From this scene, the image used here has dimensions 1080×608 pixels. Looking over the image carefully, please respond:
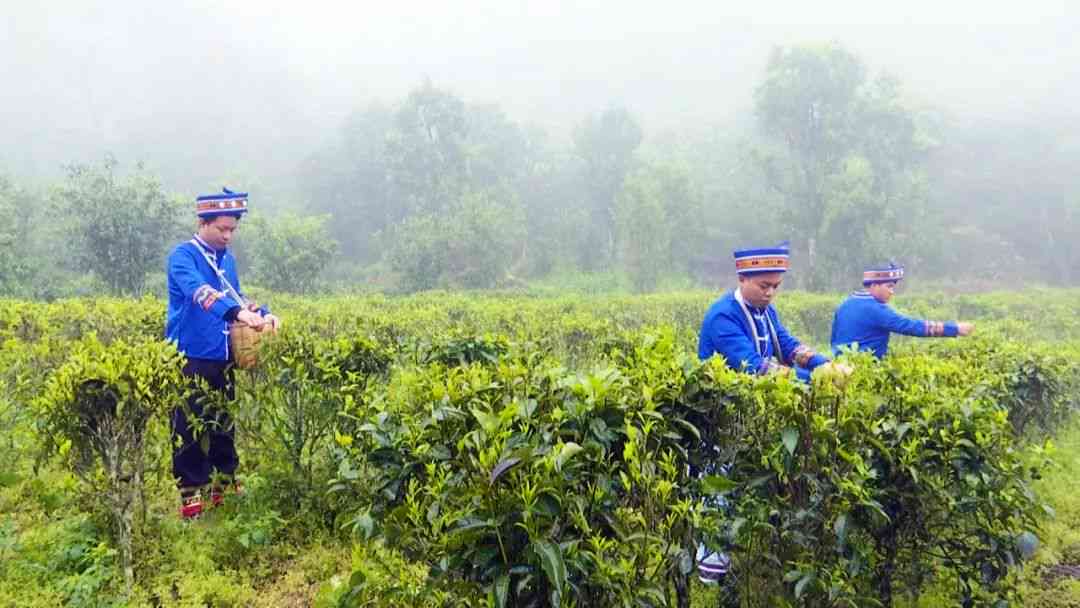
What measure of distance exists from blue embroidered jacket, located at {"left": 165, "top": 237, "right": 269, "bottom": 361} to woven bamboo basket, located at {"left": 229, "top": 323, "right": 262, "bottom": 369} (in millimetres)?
79

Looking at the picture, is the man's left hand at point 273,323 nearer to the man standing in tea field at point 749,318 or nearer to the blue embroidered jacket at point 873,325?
the man standing in tea field at point 749,318

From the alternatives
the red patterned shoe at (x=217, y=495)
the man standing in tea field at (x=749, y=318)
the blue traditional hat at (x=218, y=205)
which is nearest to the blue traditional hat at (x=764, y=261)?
the man standing in tea field at (x=749, y=318)

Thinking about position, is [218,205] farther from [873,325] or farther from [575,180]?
[575,180]

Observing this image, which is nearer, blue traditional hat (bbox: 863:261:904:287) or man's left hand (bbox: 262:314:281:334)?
man's left hand (bbox: 262:314:281:334)

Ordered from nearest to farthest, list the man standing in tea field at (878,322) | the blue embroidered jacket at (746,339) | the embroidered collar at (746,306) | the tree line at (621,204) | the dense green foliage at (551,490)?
the dense green foliage at (551,490) < the blue embroidered jacket at (746,339) < the embroidered collar at (746,306) < the man standing in tea field at (878,322) < the tree line at (621,204)

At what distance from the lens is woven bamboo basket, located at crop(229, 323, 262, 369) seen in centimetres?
391

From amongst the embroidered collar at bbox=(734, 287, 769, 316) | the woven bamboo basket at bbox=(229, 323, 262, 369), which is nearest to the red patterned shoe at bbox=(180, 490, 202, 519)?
the woven bamboo basket at bbox=(229, 323, 262, 369)

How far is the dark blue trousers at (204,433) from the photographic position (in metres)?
3.85

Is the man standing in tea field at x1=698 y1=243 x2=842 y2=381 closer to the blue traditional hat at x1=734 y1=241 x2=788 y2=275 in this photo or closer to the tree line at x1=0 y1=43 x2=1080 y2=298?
the blue traditional hat at x1=734 y1=241 x2=788 y2=275

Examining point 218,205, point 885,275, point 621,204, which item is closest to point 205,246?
point 218,205

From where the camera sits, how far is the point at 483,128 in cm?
3981

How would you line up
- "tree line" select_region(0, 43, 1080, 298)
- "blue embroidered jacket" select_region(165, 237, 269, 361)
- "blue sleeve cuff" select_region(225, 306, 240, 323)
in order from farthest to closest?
"tree line" select_region(0, 43, 1080, 298), "blue embroidered jacket" select_region(165, 237, 269, 361), "blue sleeve cuff" select_region(225, 306, 240, 323)

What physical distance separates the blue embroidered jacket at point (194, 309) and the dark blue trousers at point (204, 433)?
0.30 feet

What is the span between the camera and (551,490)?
195 cm
